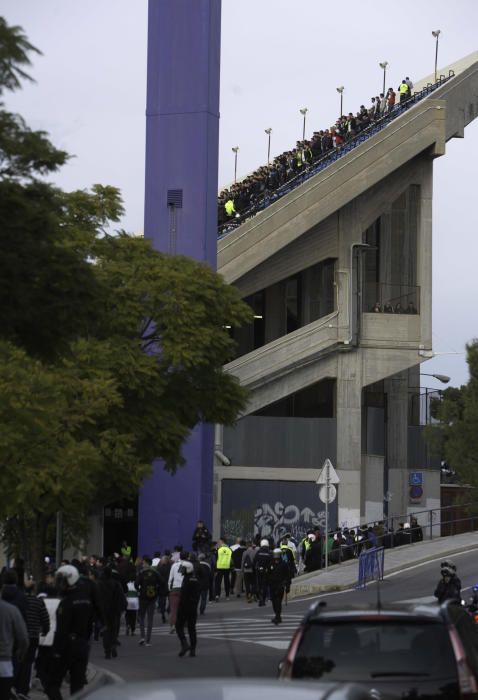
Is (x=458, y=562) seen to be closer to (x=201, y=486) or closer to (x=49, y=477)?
(x=201, y=486)

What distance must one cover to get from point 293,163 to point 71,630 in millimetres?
46689

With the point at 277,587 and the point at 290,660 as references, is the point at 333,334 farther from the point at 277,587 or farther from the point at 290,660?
the point at 290,660

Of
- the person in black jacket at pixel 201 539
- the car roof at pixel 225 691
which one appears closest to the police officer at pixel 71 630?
the car roof at pixel 225 691

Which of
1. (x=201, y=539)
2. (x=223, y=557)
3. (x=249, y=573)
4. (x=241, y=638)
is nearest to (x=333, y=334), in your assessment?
(x=201, y=539)

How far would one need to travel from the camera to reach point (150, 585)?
1141 inches

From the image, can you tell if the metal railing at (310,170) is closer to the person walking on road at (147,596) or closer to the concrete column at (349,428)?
the concrete column at (349,428)

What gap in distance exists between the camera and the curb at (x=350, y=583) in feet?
137

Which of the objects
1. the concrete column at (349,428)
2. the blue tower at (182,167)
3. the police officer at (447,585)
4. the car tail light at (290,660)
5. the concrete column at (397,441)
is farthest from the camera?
the concrete column at (397,441)

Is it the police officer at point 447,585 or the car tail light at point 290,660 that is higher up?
the police officer at point 447,585

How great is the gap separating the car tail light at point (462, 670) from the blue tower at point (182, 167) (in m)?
42.3

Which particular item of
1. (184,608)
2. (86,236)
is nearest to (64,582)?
(184,608)

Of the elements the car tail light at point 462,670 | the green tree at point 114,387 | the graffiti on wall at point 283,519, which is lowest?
the car tail light at point 462,670

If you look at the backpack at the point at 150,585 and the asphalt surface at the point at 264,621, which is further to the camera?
the backpack at the point at 150,585

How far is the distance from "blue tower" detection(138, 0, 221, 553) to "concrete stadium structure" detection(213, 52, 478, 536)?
3.77m
